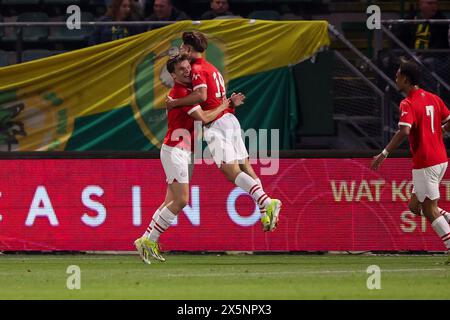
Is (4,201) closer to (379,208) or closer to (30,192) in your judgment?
(30,192)

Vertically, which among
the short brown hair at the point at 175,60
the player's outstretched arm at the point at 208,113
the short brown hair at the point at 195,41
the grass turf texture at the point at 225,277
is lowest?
the grass turf texture at the point at 225,277

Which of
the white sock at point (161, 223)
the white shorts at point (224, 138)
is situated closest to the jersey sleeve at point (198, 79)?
the white shorts at point (224, 138)

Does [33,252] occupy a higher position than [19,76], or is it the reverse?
[19,76]

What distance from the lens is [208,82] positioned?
43.4 feet

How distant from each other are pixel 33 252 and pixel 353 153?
3930 millimetres

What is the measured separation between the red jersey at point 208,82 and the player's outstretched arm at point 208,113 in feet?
0.79

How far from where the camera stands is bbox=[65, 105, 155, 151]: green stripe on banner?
1502 centimetres

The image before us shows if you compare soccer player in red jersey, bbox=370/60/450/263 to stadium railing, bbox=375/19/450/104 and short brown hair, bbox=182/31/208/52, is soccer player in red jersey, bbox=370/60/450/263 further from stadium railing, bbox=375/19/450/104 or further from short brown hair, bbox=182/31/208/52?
short brown hair, bbox=182/31/208/52

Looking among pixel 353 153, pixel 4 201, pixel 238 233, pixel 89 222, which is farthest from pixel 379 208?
pixel 4 201

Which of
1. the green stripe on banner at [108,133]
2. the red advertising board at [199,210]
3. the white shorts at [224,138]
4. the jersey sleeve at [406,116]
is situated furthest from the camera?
the green stripe on banner at [108,133]

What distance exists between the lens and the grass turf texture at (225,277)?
10.1m

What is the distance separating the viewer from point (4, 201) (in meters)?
14.7

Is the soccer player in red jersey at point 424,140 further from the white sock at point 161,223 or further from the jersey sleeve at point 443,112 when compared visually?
the white sock at point 161,223

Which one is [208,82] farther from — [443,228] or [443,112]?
[443,228]
